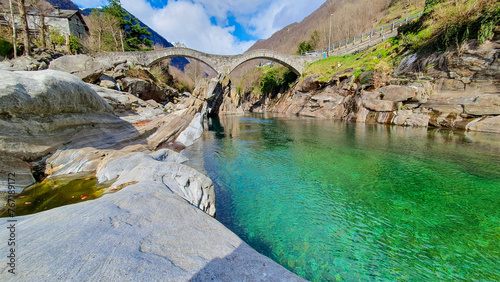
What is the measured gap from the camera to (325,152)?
355 inches

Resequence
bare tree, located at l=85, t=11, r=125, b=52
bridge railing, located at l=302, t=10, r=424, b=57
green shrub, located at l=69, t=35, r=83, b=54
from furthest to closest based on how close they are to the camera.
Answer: bare tree, located at l=85, t=11, r=125, b=52 → bridge railing, located at l=302, t=10, r=424, b=57 → green shrub, located at l=69, t=35, r=83, b=54

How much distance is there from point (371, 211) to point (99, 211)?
16.4ft

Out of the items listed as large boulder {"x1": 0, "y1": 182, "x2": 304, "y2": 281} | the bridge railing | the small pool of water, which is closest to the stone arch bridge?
the bridge railing

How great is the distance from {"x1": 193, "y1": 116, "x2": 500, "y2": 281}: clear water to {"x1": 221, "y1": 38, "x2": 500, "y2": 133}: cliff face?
17.7 feet

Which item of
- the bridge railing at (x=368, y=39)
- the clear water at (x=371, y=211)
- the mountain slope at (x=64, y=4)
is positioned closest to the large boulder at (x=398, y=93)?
the clear water at (x=371, y=211)

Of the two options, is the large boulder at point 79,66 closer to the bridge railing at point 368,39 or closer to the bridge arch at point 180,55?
the bridge arch at point 180,55

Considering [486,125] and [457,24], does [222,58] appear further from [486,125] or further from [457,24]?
[486,125]

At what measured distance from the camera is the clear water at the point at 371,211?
117 inches

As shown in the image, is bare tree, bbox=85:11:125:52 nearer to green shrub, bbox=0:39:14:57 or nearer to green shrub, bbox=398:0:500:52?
green shrub, bbox=0:39:14:57

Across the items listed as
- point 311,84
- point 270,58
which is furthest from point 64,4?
point 311,84

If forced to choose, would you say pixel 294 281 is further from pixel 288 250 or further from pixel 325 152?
pixel 325 152

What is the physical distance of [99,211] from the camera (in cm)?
232

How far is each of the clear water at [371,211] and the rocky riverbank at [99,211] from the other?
1284 mm

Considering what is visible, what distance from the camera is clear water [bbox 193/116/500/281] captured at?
2969 millimetres
